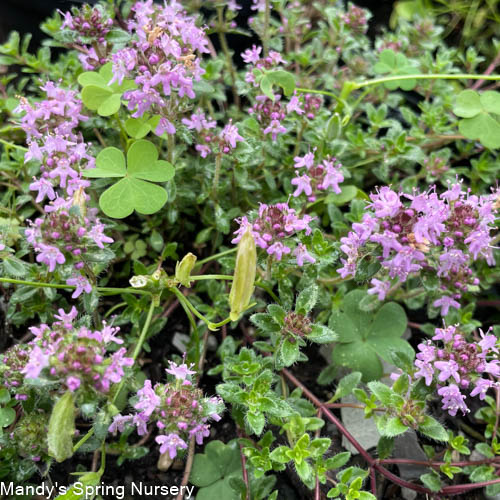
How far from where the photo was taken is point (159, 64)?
198cm

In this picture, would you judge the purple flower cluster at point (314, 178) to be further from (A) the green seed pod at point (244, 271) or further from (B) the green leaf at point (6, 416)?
(B) the green leaf at point (6, 416)

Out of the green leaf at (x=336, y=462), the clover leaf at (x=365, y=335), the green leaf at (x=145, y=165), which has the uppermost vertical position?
the green leaf at (x=145, y=165)

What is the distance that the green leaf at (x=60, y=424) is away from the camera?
1.59 metres

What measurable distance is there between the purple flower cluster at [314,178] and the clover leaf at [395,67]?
0.87 meters

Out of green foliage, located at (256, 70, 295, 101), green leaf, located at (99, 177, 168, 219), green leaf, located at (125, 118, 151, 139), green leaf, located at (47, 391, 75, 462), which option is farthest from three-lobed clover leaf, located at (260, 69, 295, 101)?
green leaf, located at (47, 391, 75, 462)

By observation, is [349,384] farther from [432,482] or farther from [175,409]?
[175,409]

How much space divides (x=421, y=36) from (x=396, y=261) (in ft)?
7.46

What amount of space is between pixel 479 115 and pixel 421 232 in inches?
42.2

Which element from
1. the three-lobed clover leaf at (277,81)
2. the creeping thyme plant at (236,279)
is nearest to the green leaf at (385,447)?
the creeping thyme plant at (236,279)

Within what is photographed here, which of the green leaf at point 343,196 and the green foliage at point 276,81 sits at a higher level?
the green foliage at point 276,81

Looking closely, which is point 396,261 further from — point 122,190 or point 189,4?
point 189,4

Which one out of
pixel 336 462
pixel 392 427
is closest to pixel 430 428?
pixel 392 427

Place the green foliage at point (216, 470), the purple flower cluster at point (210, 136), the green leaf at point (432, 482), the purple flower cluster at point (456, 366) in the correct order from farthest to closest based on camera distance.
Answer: the purple flower cluster at point (210, 136)
the green foliage at point (216, 470)
the green leaf at point (432, 482)
the purple flower cluster at point (456, 366)

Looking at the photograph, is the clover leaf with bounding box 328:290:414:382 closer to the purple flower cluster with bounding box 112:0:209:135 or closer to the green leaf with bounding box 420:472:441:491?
the green leaf with bounding box 420:472:441:491
